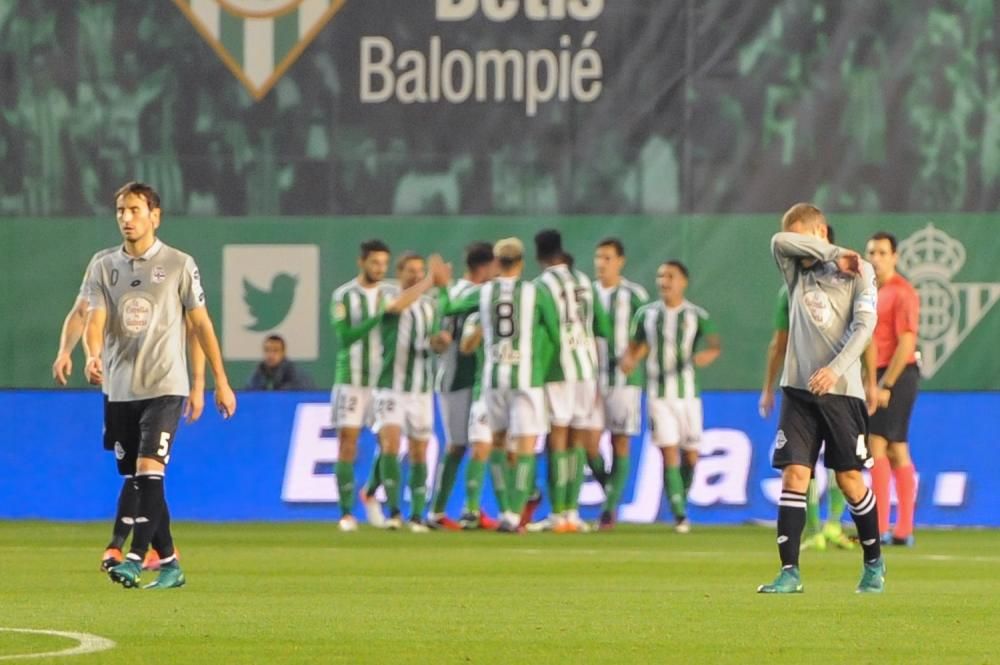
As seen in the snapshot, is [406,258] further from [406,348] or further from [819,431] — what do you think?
[819,431]

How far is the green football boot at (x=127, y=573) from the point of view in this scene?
11.8 meters

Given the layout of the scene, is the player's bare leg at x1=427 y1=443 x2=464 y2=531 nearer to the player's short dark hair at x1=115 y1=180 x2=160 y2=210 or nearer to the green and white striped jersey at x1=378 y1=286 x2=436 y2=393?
the green and white striped jersey at x1=378 y1=286 x2=436 y2=393

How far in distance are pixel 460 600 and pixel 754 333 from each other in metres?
10.5

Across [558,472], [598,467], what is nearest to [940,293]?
[598,467]

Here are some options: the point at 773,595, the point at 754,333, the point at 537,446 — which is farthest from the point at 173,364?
the point at 754,333

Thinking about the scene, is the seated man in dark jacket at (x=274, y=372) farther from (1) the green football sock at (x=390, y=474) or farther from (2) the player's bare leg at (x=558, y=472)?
(2) the player's bare leg at (x=558, y=472)

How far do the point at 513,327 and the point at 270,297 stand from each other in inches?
139

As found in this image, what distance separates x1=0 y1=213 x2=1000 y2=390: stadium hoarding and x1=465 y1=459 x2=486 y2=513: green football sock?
2585 mm

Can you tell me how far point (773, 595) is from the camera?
458 inches

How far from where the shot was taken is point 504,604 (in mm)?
11117

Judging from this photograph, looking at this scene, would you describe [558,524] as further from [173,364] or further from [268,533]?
[173,364]

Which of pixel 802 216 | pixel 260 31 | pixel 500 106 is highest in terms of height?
pixel 260 31

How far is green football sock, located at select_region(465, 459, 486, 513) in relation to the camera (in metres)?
19.6

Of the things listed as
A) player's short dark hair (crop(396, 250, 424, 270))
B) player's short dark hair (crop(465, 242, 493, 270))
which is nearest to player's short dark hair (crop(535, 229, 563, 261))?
player's short dark hair (crop(465, 242, 493, 270))
